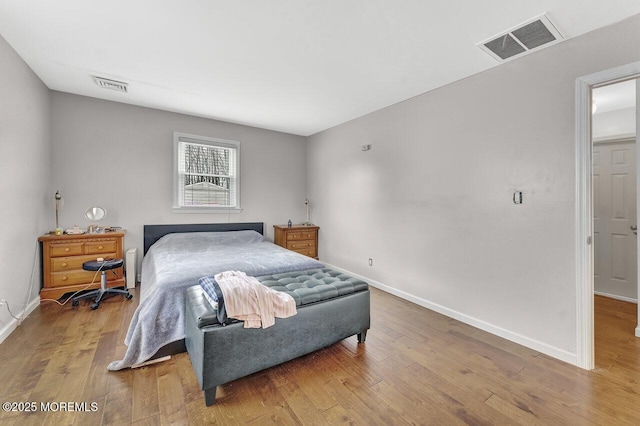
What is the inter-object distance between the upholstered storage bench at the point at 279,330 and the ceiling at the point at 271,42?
210 cm

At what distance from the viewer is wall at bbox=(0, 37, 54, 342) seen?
7.78 feet

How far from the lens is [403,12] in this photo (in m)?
1.93

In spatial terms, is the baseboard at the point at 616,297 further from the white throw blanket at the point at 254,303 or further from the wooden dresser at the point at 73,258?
the wooden dresser at the point at 73,258

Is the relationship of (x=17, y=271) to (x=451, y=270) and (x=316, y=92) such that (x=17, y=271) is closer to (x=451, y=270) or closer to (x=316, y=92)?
(x=316, y=92)

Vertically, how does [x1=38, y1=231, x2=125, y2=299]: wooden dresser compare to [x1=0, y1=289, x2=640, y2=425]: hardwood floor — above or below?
above

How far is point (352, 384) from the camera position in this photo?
1.86m

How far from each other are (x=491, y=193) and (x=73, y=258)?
16.0 feet

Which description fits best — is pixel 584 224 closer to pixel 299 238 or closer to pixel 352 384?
pixel 352 384

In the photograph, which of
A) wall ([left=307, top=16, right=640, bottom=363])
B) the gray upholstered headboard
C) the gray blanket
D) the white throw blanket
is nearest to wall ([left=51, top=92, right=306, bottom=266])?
the gray upholstered headboard

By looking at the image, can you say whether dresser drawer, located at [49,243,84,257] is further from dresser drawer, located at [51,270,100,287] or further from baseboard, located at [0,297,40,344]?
baseboard, located at [0,297,40,344]

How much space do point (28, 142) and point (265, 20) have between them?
2873mm

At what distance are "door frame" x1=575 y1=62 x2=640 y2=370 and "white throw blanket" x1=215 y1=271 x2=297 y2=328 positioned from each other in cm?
224

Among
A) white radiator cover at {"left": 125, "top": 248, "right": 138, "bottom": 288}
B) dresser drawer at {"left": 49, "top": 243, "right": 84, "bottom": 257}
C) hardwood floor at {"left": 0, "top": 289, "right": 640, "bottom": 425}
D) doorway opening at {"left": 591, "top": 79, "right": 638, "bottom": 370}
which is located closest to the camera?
hardwood floor at {"left": 0, "top": 289, "right": 640, "bottom": 425}

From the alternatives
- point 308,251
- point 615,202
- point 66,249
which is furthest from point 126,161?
point 615,202
